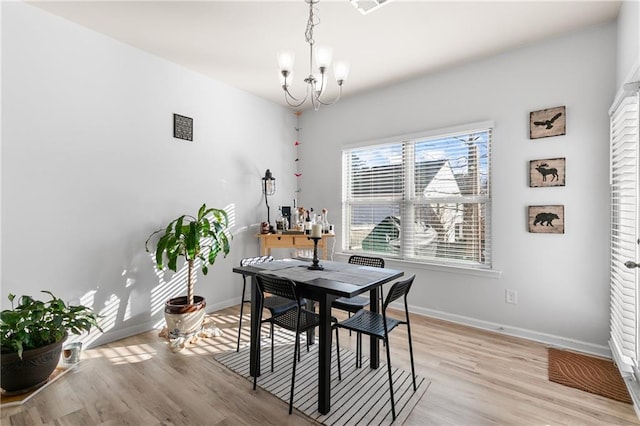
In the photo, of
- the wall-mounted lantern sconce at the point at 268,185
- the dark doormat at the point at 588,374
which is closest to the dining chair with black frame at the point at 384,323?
the dark doormat at the point at 588,374

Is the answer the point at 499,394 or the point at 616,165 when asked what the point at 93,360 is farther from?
the point at 616,165

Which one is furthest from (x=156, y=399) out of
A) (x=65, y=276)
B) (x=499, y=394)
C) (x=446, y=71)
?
(x=446, y=71)

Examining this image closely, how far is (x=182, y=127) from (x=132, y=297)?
1802 mm

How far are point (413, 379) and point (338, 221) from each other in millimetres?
2482

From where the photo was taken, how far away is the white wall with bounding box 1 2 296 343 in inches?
96.0

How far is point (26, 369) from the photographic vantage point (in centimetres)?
210

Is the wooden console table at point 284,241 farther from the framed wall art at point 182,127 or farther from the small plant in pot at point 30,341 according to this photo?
the small plant in pot at point 30,341

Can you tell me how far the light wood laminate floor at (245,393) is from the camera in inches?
74.7

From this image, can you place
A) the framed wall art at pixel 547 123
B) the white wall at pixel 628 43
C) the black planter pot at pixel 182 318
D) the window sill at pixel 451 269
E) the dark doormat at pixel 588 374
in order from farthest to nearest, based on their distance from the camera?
the window sill at pixel 451 269 < the black planter pot at pixel 182 318 < the framed wall art at pixel 547 123 < the dark doormat at pixel 588 374 < the white wall at pixel 628 43

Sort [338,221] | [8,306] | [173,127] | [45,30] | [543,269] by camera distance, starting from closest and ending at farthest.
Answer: [8,306] < [45,30] < [543,269] < [173,127] < [338,221]

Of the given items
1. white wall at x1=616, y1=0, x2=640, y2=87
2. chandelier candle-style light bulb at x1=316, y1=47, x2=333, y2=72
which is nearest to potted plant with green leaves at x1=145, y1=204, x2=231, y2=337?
chandelier candle-style light bulb at x1=316, y1=47, x2=333, y2=72

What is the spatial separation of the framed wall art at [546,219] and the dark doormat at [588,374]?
104 cm

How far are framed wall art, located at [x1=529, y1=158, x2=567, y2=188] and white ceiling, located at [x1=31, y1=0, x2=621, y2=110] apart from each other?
1.10 metres

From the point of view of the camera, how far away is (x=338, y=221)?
4.43 meters
